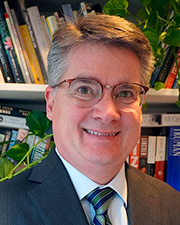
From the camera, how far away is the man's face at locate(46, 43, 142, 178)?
1.00 metres

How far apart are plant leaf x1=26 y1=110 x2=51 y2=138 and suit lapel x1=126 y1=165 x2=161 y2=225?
0.39 m

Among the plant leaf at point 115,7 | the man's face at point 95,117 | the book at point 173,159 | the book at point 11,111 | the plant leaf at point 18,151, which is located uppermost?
the plant leaf at point 115,7

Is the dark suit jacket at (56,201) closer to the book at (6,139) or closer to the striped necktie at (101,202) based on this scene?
the striped necktie at (101,202)

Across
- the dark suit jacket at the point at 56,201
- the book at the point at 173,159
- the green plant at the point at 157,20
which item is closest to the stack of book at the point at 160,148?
the book at the point at 173,159

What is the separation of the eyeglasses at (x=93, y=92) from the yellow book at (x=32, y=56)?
342mm

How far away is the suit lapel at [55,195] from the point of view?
0.96 metres

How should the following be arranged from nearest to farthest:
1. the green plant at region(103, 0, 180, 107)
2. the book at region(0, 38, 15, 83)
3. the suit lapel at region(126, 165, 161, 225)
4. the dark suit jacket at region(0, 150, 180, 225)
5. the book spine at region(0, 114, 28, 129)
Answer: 1. the dark suit jacket at region(0, 150, 180, 225)
2. the suit lapel at region(126, 165, 161, 225)
3. the green plant at region(103, 0, 180, 107)
4. the book at region(0, 38, 15, 83)
5. the book spine at region(0, 114, 28, 129)

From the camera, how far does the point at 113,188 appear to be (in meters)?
1.07

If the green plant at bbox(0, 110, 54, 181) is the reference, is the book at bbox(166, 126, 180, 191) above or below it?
below

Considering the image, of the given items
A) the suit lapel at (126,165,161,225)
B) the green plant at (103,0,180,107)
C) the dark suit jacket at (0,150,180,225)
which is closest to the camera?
the dark suit jacket at (0,150,180,225)

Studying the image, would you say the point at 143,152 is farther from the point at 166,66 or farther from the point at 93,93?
the point at 93,93

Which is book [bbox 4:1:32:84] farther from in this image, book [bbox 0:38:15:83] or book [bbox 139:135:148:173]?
book [bbox 139:135:148:173]

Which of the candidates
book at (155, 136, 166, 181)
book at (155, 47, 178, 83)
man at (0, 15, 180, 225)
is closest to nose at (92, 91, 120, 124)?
man at (0, 15, 180, 225)

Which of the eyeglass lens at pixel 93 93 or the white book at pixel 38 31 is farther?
the white book at pixel 38 31
